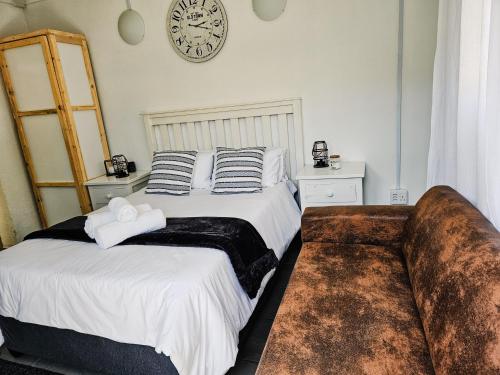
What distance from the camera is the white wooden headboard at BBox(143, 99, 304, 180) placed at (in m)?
2.88

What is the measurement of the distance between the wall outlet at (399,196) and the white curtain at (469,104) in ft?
2.42

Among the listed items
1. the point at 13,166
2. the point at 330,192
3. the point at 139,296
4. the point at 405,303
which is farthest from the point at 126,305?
the point at 13,166

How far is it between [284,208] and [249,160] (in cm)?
A: 47

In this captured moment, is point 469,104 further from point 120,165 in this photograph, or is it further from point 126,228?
point 120,165

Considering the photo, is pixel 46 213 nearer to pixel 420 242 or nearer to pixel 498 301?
pixel 420 242

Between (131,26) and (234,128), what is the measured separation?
50.4 inches

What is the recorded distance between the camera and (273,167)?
2777mm

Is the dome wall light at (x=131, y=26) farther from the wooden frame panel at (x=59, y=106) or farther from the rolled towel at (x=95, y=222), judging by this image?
the rolled towel at (x=95, y=222)

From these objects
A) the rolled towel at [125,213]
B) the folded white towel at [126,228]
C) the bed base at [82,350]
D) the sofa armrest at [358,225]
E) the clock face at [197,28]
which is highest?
the clock face at [197,28]

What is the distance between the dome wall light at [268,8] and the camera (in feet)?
8.70

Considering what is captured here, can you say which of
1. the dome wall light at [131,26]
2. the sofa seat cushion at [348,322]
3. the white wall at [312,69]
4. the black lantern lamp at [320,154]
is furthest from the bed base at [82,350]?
the dome wall light at [131,26]

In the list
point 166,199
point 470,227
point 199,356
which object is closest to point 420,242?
point 470,227

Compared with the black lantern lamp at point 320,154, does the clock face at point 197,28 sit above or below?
above

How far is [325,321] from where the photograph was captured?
126cm
